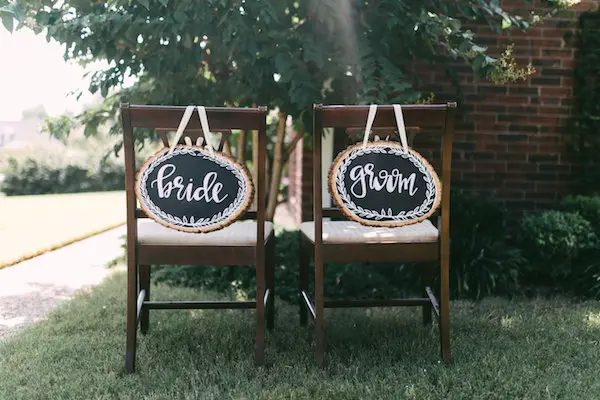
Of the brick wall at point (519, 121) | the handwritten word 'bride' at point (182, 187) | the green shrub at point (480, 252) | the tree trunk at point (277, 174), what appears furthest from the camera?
the tree trunk at point (277, 174)

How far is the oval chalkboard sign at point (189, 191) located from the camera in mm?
2365

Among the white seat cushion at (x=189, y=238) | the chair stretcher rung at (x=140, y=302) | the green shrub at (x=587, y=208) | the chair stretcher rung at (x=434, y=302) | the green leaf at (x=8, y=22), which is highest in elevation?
the green leaf at (x=8, y=22)

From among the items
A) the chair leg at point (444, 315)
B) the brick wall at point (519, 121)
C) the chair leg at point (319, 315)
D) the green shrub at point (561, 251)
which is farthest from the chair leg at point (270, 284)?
the brick wall at point (519, 121)

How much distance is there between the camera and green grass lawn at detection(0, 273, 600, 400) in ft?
7.30

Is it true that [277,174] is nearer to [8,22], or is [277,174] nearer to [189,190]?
[189,190]

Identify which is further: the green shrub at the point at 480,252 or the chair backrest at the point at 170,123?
the green shrub at the point at 480,252

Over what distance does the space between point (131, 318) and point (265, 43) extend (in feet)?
5.95

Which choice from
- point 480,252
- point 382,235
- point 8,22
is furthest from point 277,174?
point 8,22

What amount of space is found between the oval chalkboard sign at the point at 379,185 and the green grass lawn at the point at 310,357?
2.15 feet

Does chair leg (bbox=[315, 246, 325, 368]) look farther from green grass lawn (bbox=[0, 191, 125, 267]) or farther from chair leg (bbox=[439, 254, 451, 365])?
green grass lawn (bbox=[0, 191, 125, 267])

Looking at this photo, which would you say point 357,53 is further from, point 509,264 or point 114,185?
point 114,185

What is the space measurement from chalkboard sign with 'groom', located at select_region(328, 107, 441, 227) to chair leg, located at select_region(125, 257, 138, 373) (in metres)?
0.92

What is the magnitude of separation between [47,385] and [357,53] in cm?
242

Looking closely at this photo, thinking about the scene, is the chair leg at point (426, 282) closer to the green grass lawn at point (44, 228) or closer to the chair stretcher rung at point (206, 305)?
the chair stretcher rung at point (206, 305)
